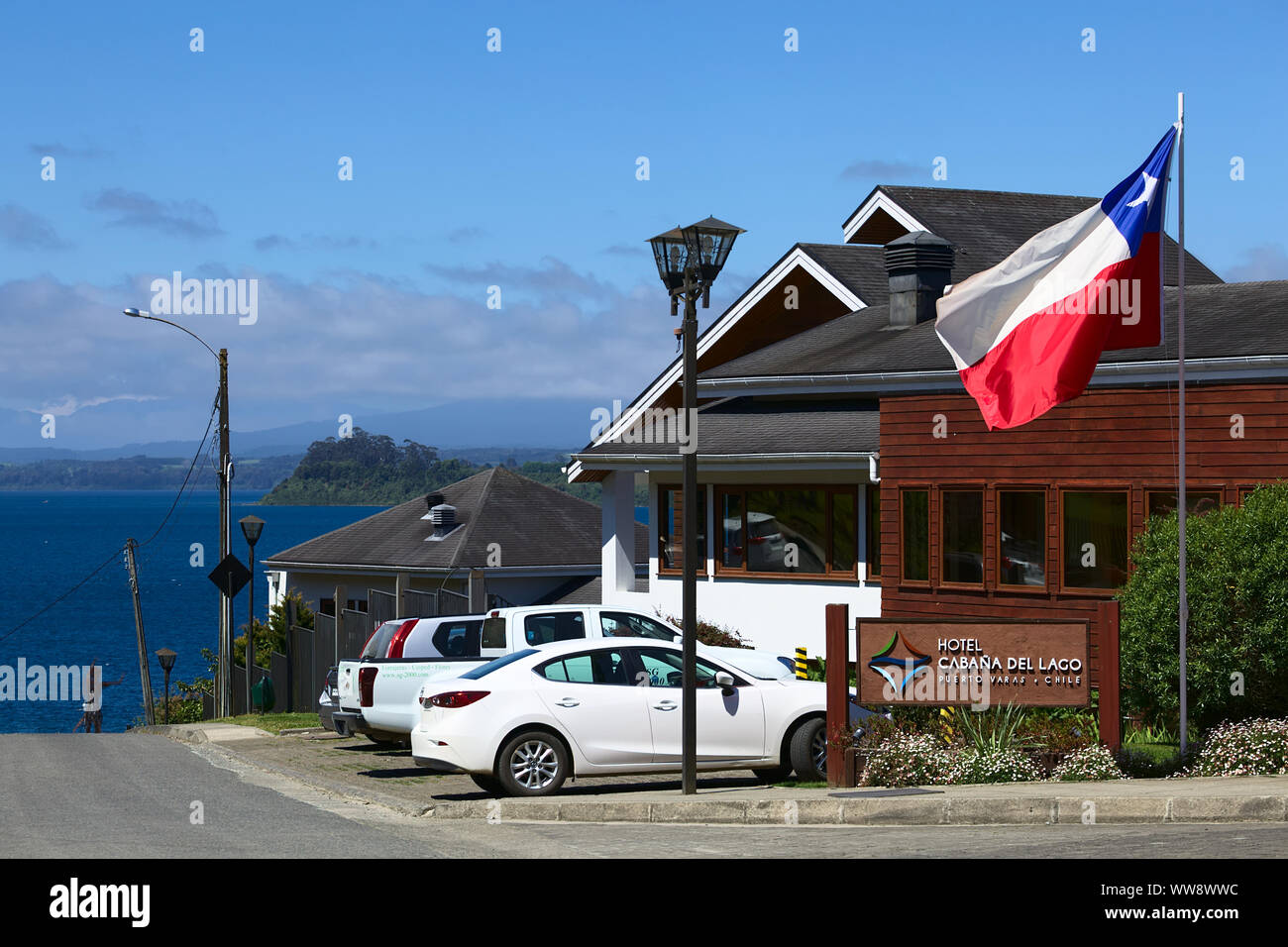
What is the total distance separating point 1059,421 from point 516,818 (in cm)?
1038

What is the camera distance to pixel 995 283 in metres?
16.3

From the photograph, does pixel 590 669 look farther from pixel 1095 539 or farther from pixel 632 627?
pixel 1095 539

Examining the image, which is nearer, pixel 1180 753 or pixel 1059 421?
pixel 1180 753

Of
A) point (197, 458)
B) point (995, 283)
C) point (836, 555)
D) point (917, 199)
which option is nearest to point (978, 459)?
point (836, 555)

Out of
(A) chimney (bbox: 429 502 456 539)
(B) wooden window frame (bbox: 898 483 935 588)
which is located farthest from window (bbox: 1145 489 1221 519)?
(A) chimney (bbox: 429 502 456 539)

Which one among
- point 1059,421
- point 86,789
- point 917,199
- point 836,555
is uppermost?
point 917,199

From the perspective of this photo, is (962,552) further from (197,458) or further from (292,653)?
(197,458)

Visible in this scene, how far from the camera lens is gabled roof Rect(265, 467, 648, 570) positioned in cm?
4550

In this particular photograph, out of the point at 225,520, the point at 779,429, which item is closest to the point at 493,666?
the point at 779,429

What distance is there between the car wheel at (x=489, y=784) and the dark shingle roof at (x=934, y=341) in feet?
31.7

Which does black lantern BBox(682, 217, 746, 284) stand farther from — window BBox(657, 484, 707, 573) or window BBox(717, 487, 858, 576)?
window BBox(657, 484, 707, 573)

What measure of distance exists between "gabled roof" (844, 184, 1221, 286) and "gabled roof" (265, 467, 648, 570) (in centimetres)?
1755

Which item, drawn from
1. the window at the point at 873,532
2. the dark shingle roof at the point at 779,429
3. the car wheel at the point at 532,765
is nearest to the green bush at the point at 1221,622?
the car wheel at the point at 532,765
